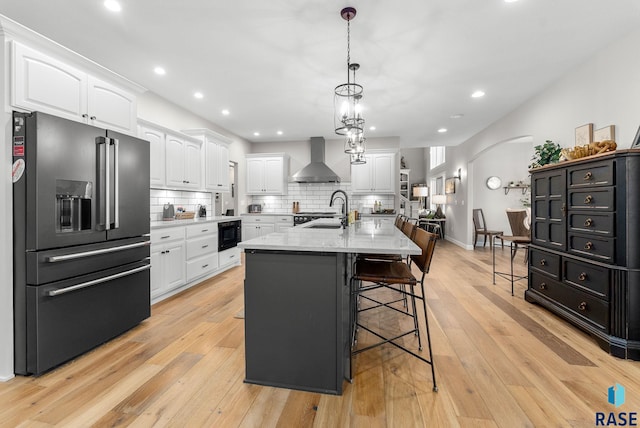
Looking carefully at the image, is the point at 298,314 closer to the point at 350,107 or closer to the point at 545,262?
the point at 350,107

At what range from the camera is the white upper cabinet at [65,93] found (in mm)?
1927

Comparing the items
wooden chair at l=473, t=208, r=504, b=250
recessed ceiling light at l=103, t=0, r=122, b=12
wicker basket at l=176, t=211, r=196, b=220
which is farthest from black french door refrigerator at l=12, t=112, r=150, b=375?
wooden chair at l=473, t=208, r=504, b=250

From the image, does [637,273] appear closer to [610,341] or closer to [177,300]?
[610,341]

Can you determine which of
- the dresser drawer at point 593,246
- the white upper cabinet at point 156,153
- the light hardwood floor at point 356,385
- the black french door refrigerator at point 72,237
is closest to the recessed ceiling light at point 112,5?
the black french door refrigerator at point 72,237

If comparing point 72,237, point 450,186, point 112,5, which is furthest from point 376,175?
point 72,237

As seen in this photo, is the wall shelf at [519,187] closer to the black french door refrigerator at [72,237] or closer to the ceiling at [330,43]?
the ceiling at [330,43]

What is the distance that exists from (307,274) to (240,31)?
2.41m

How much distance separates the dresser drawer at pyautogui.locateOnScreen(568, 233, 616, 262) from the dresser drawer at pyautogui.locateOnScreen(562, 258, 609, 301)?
87mm

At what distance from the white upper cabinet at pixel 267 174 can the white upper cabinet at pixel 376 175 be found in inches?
66.7

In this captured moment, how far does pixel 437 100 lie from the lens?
15.3 ft

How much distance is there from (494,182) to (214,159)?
7.23 meters

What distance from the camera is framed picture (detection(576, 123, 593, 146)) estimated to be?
3277mm

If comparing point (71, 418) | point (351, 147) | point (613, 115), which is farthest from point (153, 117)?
point (613, 115)

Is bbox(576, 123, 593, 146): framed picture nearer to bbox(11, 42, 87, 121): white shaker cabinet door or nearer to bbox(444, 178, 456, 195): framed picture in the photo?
bbox(11, 42, 87, 121): white shaker cabinet door
